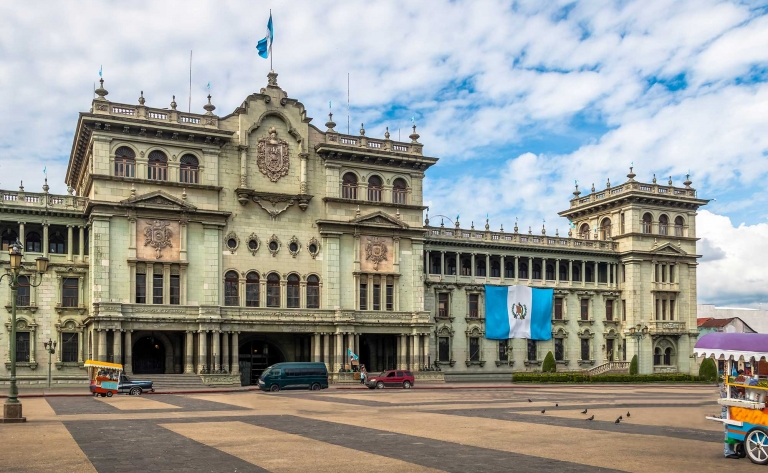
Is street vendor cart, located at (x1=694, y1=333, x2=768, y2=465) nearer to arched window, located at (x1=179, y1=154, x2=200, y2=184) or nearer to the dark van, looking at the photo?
the dark van

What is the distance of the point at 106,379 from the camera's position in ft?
154

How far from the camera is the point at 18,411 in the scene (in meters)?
27.8

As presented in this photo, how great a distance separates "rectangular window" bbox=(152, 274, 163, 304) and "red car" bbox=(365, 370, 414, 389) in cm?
1636

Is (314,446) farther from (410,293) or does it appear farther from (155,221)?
(410,293)

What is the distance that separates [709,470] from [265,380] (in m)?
38.8

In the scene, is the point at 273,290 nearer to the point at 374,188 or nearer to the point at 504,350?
the point at 374,188

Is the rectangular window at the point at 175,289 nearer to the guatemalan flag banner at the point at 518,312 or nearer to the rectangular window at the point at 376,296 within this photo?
the rectangular window at the point at 376,296

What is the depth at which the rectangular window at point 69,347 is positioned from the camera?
60906mm

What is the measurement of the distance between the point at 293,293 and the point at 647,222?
39.8 metres

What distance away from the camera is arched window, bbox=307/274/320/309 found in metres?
65.9

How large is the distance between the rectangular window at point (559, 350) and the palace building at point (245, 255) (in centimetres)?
147

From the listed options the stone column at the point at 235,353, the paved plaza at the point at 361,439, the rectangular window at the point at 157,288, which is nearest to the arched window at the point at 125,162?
the rectangular window at the point at 157,288

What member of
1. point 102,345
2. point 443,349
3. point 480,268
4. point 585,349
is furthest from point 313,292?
point 585,349

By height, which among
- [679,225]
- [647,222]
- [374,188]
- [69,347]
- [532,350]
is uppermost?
[374,188]
